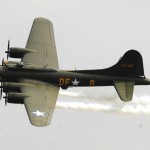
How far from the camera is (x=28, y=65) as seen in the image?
61.5 m

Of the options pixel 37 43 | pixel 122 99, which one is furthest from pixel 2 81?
pixel 122 99

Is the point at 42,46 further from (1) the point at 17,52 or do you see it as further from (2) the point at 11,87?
(2) the point at 11,87

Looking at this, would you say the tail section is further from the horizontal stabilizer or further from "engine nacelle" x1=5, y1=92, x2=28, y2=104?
"engine nacelle" x1=5, y1=92, x2=28, y2=104

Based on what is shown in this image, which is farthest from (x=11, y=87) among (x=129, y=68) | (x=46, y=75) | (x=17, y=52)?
(x=129, y=68)

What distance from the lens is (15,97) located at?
189 feet

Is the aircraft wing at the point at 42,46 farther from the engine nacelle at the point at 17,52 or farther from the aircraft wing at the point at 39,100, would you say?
the aircraft wing at the point at 39,100

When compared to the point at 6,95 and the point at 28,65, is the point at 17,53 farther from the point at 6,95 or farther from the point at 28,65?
the point at 6,95

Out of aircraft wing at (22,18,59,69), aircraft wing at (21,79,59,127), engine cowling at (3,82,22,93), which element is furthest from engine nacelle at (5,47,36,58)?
engine cowling at (3,82,22,93)

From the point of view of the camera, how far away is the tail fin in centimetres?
6303

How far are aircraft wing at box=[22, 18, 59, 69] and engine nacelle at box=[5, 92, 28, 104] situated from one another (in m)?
5.35

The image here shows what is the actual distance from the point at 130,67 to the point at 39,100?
9.84 meters

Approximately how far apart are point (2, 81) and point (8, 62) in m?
1.79

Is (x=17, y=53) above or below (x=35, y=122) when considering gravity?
above

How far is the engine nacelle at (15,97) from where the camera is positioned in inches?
2266
